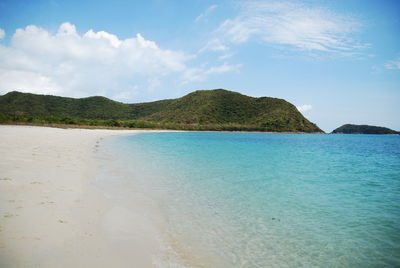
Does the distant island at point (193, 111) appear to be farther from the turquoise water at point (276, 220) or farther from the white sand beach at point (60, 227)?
the white sand beach at point (60, 227)

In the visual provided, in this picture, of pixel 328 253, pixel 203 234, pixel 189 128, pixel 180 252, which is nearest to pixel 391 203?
pixel 328 253

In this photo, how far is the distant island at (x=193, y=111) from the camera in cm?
10500

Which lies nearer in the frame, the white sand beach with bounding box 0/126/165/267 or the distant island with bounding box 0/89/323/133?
the white sand beach with bounding box 0/126/165/267

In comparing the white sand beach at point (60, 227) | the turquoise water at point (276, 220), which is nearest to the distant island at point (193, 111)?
the turquoise water at point (276, 220)

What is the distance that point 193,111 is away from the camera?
4658 inches

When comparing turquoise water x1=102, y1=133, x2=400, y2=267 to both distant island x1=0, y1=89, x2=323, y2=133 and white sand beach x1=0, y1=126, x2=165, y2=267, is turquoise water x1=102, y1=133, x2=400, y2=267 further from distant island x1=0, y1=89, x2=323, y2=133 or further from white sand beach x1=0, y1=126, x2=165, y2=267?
distant island x1=0, y1=89, x2=323, y2=133

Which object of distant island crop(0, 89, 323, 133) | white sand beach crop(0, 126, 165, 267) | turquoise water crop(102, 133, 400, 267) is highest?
distant island crop(0, 89, 323, 133)

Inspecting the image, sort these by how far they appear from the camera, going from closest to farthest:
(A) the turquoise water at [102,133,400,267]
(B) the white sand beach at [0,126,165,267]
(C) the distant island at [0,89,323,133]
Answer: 1. (B) the white sand beach at [0,126,165,267]
2. (A) the turquoise water at [102,133,400,267]
3. (C) the distant island at [0,89,323,133]

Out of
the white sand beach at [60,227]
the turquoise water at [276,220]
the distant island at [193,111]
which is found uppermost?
the distant island at [193,111]

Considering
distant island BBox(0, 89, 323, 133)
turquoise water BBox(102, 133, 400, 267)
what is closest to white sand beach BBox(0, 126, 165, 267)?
turquoise water BBox(102, 133, 400, 267)

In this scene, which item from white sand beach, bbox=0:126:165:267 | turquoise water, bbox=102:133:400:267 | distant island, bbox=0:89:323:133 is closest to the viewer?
white sand beach, bbox=0:126:165:267

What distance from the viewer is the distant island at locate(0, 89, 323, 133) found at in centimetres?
10500

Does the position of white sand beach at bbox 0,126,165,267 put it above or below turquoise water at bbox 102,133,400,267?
above

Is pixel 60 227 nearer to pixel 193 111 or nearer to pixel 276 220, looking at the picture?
pixel 276 220
